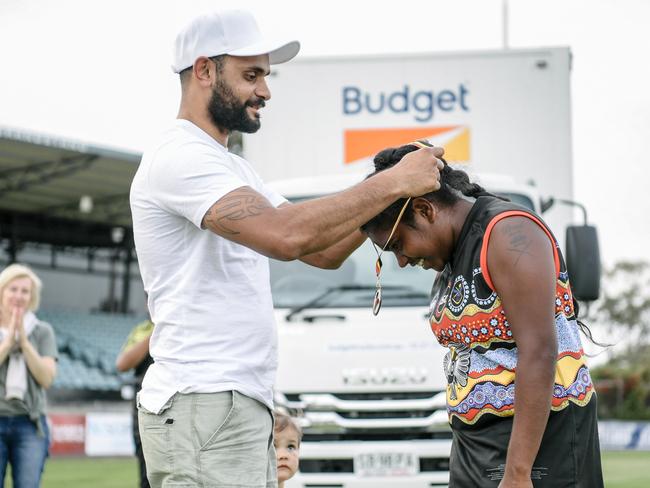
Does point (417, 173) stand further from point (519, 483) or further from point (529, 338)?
point (519, 483)

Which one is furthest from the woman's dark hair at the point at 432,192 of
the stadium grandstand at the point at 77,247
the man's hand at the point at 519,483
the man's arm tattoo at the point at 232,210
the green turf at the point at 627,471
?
the stadium grandstand at the point at 77,247

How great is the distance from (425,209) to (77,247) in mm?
33551

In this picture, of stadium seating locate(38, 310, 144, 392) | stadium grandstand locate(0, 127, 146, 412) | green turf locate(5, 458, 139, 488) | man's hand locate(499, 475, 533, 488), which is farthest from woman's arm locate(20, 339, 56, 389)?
stadium seating locate(38, 310, 144, 392)

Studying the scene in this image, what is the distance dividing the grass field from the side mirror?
29.8 feet

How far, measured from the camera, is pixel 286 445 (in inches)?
205

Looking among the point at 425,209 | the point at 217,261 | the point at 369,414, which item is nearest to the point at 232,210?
the point at 217,261

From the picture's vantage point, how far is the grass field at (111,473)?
597 inches

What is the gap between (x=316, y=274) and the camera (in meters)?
7.06

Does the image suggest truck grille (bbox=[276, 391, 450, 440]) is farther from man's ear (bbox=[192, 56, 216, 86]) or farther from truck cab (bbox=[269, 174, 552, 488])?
man's ear (bbox=[192, 56, 216, 86])

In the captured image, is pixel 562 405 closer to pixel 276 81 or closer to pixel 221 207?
pixel 221 207

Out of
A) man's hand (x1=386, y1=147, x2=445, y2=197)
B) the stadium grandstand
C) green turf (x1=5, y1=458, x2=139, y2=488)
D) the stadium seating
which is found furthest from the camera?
the stadium seating

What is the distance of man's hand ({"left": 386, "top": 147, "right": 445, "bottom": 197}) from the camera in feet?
9.68

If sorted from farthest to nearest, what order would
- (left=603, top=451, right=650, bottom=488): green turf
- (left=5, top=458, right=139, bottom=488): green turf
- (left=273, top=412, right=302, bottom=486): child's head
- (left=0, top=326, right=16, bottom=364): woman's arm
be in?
(left=603, top=451, right=650, bottom=488): green turf
(left=5, top=458, right=139, bottom=488): green turf
(left=0, top=326, right=16, bottom=364): woman's arm
(left=273, top=412, right=302, bottom=486): child's head

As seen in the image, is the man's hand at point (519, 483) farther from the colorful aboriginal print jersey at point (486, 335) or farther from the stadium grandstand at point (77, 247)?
the stadium grandstand at point (77, 247)
